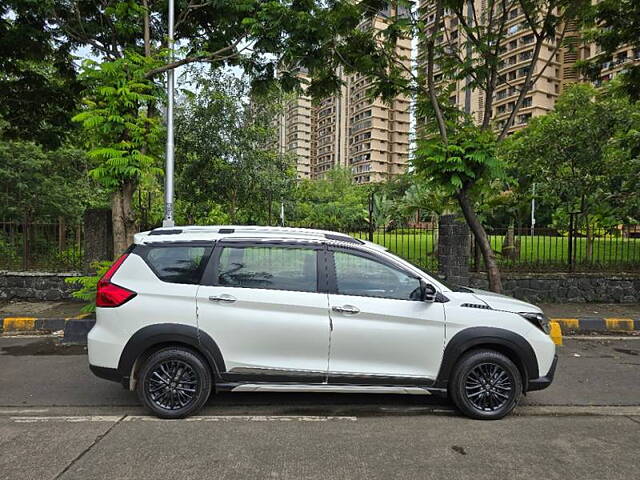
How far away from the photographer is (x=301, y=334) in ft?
13.3

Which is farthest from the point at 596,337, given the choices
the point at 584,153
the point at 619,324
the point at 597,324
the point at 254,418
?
the point at 584,153

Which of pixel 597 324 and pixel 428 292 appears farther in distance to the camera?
pixel 597 324

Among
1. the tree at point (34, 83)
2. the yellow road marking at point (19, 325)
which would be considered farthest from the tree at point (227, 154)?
the yellow road marking at point (19, 325)

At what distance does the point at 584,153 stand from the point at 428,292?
11305 mm

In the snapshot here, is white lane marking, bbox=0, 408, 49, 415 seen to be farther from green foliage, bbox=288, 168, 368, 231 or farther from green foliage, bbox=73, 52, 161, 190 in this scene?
green foliage, bbox=288, 168, 368, 231

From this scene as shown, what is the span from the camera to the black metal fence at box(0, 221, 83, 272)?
33.0 ft

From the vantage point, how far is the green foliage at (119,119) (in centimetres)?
727

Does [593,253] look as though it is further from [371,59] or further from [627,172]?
[371,59]

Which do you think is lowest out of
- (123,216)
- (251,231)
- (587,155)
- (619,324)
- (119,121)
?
(619,324)

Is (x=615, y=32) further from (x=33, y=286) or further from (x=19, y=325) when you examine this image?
(x=33, y=286)

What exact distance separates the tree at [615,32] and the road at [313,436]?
23.3ft

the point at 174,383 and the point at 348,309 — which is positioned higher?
the point at 348,309

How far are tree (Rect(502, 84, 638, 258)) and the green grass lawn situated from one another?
2.41ft

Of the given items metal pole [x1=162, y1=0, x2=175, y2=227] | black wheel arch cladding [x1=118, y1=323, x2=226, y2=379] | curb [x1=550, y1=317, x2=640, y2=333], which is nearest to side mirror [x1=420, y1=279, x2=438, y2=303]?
black wheel arch cladding [x1=118, y1=323, x2=226, y2=379]
